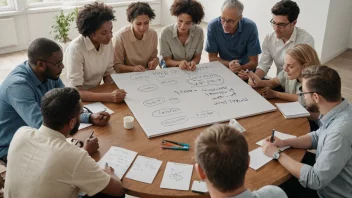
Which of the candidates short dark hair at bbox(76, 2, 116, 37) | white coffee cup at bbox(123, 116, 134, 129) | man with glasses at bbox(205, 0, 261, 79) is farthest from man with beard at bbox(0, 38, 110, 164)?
man with glasses at bbox(205, 0, 261, 79)

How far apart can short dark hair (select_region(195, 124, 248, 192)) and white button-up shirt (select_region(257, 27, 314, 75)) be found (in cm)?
188

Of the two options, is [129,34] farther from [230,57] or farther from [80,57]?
[230,57]

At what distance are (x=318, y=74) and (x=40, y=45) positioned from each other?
1511mm

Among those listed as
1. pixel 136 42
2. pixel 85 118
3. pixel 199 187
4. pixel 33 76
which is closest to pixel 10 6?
pixel 136 42

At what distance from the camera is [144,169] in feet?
5.05

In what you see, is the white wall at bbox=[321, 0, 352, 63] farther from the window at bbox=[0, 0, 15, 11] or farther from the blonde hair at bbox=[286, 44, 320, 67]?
the window at bbox=[0, 0, 15, 11]

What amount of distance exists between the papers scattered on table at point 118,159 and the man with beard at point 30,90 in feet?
0.93

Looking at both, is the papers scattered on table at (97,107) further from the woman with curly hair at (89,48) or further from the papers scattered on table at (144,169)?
the papers scattered on table at (144,169)

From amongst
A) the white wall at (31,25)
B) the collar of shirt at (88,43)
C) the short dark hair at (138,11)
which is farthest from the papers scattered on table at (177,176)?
the white wall at (31,25)

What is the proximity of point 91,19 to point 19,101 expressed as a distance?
2.88ft

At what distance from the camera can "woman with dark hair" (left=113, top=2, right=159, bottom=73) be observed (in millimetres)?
2725

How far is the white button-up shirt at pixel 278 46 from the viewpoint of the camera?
8.98 ft

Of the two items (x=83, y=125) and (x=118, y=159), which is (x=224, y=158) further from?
(x=83, y=125)

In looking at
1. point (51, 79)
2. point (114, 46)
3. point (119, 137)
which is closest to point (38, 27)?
point (114, 46)
